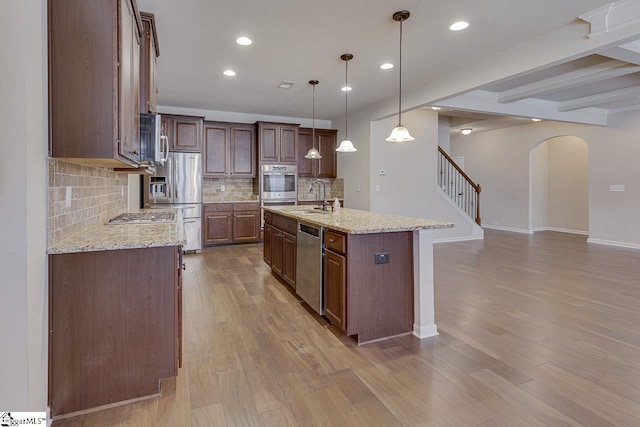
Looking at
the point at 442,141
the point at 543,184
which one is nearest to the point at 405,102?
the point at 442,141

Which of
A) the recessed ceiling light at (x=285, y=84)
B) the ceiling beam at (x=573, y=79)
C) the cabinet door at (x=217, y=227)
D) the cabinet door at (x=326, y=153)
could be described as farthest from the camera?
the cabinet door at (x=326, y=153)

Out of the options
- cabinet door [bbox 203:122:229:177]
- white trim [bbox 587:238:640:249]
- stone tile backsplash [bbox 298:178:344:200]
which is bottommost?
white trim [bbox 587:238:640:249]

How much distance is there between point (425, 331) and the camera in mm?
2662

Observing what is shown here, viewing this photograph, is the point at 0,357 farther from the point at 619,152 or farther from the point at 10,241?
the point at 619,152

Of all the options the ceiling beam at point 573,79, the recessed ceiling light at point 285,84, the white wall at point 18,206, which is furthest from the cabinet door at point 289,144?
the white wall at point 18,206

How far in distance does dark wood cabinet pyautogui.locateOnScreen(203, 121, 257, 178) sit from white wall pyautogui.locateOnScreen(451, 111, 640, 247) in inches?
252

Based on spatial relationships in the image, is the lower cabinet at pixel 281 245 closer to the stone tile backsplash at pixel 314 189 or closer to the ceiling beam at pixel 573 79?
the stone tile backsplash at pixel 314 189

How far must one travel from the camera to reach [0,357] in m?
1.41

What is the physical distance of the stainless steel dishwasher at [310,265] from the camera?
2.94m

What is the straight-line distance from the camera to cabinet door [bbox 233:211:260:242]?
6.64 meters

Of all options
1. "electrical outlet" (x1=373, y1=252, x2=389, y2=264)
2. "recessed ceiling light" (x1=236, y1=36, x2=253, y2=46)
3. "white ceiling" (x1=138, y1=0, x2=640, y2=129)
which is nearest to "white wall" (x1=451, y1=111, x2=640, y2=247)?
"white ceiling" (x1=138, y1=0, x2=640, y2=129)

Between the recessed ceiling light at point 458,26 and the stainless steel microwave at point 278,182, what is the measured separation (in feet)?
13.9

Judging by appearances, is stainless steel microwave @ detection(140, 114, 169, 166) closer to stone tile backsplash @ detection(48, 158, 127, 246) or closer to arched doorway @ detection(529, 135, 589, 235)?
stone tile backsplash @ detection(48, 158, 127, 246)

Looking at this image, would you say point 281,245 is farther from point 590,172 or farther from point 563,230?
point 563,230
